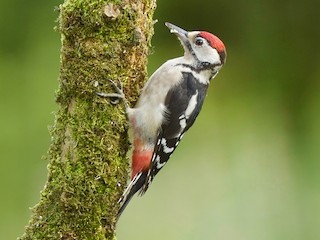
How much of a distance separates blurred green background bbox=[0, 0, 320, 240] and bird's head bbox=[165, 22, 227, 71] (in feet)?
7.34

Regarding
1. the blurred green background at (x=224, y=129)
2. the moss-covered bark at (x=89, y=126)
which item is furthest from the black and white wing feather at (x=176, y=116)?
the blurred green background at (x=224, y=129)

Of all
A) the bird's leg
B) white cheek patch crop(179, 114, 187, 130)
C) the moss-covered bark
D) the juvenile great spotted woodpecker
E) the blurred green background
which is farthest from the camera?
the blurred green background

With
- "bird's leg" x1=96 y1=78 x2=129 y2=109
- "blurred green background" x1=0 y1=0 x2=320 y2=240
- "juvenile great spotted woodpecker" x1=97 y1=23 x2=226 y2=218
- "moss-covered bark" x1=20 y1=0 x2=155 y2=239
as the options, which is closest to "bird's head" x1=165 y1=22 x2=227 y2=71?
"juvenile great spotted woodpecker" x1=97 y1=23 x2=226 y2=218

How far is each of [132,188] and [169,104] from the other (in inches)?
20.1

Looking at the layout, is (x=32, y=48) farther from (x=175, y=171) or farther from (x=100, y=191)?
(x=100, y=191)

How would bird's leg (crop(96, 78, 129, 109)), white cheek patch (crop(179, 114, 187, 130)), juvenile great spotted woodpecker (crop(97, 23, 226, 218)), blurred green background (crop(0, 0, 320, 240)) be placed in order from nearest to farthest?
1. bird's leg (crop(96, 78, 129, 109))
2. juvenile great spotted woodpecker (crop(97, 23, 226, 218))
3. white cheek patch (crop(179, 114, 187, 130))
4. blurred green background (crop(0, 0, 320, 240))

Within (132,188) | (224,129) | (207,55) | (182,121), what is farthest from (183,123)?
(224,129)

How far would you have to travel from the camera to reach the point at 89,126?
9.33ft

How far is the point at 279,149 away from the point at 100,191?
357cm

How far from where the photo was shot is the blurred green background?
553 centimetres

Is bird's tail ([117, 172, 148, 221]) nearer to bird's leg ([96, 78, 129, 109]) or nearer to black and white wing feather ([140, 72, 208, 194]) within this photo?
black and white wing feather ([140, 72, 208, 194])

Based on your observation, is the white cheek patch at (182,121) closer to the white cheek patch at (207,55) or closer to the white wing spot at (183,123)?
the white wing spot at (183,123)

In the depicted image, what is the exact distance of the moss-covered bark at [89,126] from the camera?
2.78 metres

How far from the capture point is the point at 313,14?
20.9 ft
